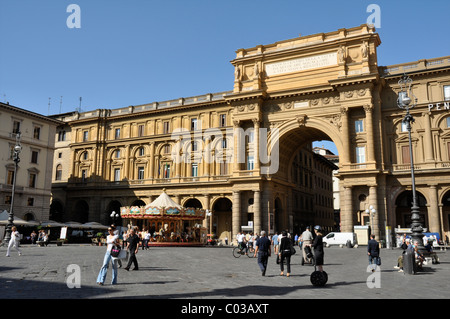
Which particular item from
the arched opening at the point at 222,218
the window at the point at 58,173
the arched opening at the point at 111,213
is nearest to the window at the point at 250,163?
the arched opening at the point at 222,218

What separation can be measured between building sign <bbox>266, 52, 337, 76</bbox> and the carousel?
18311 mm

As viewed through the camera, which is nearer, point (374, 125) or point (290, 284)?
point (290, 284)

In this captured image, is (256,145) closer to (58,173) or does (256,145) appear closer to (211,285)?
(211,285)

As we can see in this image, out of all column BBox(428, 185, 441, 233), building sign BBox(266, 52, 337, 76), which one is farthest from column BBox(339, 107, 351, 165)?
column BBox(428, 185, 441, 233)

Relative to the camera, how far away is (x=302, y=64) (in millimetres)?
43625

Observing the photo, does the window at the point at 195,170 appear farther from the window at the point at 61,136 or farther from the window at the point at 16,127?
the window at the point at 61,136

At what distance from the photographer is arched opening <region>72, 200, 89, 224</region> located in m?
57.6

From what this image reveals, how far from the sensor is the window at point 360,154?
39531mm

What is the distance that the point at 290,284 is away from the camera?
40.7 ft

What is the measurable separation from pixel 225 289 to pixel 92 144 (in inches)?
1992

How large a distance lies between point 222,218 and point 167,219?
13459mm

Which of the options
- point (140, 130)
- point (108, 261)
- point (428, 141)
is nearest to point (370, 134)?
Result: point (428, 141)
